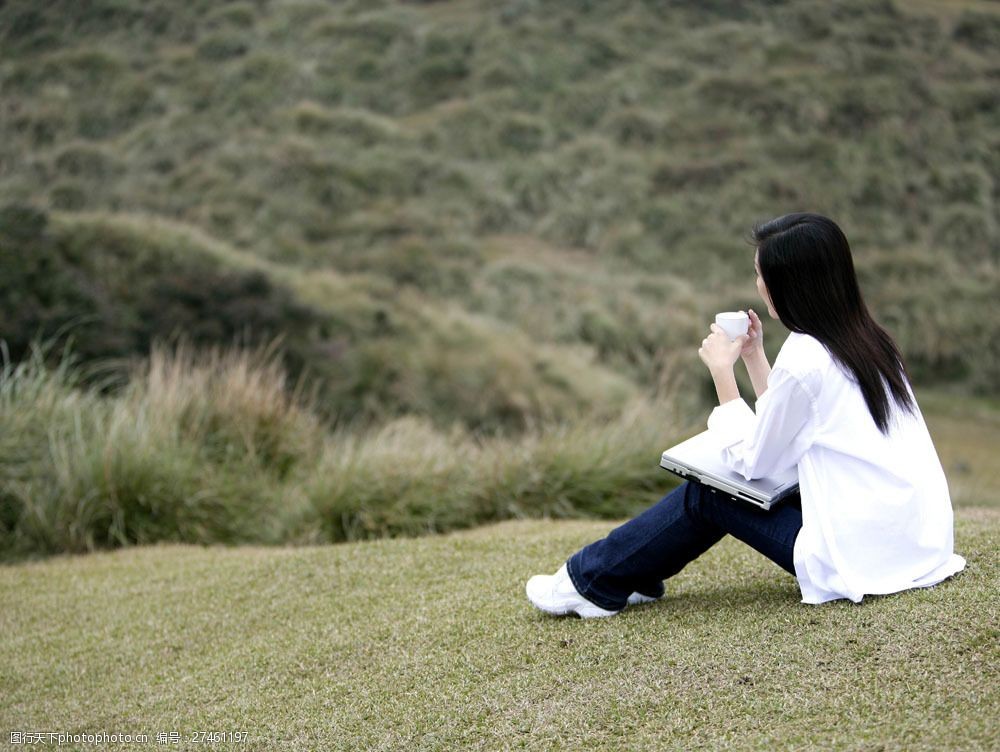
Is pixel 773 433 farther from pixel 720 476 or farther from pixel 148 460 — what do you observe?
pixel 148 460

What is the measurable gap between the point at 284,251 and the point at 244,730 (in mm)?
13893

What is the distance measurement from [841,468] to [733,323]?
542 millimetres

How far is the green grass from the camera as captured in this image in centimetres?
280

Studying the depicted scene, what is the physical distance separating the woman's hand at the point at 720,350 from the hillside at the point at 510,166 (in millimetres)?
7265

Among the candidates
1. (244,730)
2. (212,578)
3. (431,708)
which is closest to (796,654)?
(431,708)

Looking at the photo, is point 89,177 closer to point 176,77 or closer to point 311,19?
point 176,77

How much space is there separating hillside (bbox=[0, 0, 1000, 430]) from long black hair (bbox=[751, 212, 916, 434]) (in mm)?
7436

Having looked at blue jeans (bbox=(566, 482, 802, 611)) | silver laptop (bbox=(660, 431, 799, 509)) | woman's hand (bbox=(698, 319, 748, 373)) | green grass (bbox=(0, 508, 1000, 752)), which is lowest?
green grass (bbox=(0, 508, 1000, 752))

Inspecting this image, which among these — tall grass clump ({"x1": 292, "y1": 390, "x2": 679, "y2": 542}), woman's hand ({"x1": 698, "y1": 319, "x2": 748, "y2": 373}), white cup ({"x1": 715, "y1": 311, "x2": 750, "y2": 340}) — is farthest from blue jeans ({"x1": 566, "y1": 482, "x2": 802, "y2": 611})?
tall grass clump ({"x1": 292, "y1": 390, "x2": 679, "y2": 542})

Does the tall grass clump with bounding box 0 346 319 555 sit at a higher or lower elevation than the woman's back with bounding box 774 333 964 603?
lower

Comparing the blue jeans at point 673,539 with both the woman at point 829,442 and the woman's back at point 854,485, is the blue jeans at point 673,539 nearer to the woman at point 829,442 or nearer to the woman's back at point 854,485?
the woman at point 829,442

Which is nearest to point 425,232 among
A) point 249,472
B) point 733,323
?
point 249,472

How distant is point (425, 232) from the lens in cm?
1742

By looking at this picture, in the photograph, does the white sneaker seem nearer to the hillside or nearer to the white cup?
the white cup
